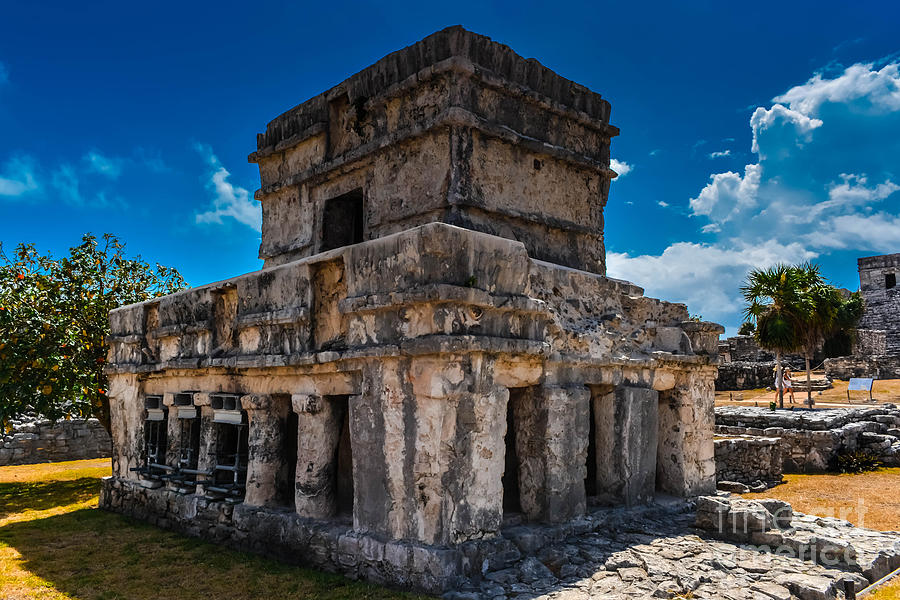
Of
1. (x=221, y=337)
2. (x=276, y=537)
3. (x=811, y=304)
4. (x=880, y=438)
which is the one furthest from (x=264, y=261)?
(x=811, y=304)

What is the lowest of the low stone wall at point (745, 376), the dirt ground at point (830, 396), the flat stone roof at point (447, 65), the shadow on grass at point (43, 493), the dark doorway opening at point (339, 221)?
the shadow on grass at point (43, 493)

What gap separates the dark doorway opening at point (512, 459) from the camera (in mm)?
6043

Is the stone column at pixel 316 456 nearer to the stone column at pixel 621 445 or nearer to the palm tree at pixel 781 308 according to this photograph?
the stone column at pixel 621 445

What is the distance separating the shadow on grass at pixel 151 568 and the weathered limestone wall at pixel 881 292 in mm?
39553

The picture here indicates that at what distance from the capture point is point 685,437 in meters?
7.61

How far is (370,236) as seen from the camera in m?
7.84

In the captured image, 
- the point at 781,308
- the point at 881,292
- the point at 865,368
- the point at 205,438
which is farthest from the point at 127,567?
the point at 881,292

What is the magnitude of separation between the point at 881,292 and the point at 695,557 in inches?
1564

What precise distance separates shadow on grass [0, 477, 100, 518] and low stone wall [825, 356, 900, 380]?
2680 cm

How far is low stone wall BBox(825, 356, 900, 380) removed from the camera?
26.2 m

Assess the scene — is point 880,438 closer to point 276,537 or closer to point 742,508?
point 742,508

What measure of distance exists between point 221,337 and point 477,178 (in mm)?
3365

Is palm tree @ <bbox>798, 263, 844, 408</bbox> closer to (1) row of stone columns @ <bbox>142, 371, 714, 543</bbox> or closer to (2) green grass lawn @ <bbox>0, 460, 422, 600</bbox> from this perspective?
(1) row of stone columns @ <bbox>142, 371, 714, 543</bbox>

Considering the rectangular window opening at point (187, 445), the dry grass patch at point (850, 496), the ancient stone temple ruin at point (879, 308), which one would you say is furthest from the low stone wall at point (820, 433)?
the ancient stone temple ruin at point (879, 308)
